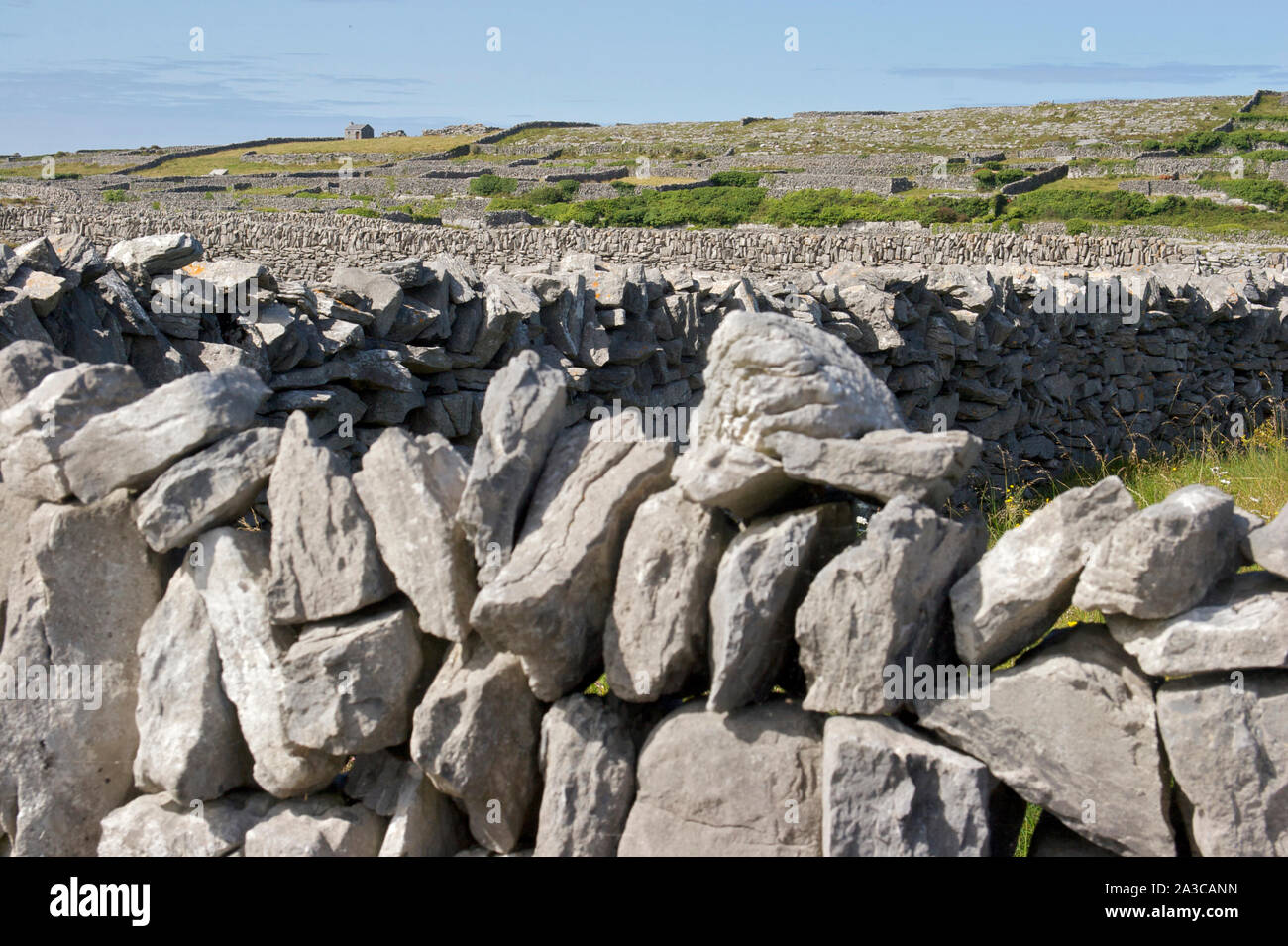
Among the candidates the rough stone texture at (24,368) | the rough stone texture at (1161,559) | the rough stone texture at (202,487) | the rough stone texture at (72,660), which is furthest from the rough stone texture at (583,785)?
the rough stone texture at (24,368)

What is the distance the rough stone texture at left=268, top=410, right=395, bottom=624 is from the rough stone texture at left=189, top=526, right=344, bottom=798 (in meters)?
0.12

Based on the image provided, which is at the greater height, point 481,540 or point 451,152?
point 451,152

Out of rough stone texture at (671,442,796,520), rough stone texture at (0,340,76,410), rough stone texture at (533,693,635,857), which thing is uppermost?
rough stone texture at (0,340,76,410)

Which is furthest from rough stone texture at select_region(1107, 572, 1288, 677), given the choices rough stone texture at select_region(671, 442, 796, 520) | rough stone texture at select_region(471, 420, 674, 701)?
rough stone texture at select_region(471, 420, 674, 701)

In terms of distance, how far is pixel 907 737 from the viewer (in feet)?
10.4

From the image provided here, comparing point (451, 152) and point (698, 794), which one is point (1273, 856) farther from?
point (451, 152)

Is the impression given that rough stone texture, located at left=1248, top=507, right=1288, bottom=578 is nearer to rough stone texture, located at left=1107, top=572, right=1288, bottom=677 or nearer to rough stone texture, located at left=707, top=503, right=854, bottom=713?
rough stone texture, located at left=1107, top=572, right=1288, bottom=677

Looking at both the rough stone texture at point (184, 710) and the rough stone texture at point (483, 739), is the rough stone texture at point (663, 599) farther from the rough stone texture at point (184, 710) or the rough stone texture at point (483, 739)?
the rough stone texture at point (184, 710)

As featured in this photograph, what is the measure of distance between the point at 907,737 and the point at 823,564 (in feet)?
1.99

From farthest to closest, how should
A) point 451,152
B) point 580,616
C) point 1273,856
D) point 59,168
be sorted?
point 451,152 < point 59,168 < point 580,616 < point 1273,856

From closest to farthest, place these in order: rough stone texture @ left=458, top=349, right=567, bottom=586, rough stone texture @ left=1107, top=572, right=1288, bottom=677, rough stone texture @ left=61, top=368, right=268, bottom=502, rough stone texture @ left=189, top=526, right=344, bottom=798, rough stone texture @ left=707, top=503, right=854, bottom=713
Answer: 1. rough stone texture @ left=1107, top=572, right=1288, bottom=677
2. rough stone texture @ left=707, top=503, right=854, bottom=713
3. rough stone texture @ left=458, top=349, right=567, bottom=586
4. rough stone texture @ left=189, top=526, right=344, bottom=798
5. rough stone texture @ left=61, top=368, right=268, bottom=502

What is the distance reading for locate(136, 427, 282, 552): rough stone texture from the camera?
362 cm

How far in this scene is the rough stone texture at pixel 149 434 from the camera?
3.66 metres
